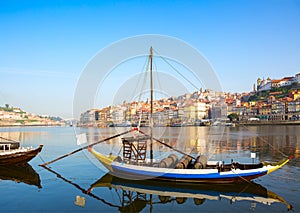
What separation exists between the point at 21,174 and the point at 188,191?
1041 cm

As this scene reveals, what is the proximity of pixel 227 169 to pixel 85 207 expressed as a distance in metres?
6.80

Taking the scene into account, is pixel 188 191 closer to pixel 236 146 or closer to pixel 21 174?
pixel 21 174

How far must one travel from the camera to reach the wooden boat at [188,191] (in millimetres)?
11601

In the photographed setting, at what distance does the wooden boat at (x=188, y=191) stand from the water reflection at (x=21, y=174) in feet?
12.1

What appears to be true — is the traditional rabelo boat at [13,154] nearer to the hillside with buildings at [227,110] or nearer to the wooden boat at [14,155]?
the wooden boat at [14,155]

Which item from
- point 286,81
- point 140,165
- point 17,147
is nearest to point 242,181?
point 140,165

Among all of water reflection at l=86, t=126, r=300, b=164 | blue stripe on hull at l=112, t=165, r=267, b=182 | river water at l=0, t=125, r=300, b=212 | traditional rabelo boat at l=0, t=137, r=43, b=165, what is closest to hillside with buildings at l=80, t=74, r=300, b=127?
water reflection at l=86, t=126, r=300, b=164

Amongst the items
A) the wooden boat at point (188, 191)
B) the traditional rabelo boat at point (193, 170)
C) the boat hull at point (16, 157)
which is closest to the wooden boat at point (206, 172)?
the traditional rabelo boat at point (193, 170)

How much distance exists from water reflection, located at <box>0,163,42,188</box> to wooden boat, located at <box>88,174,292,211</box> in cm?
369

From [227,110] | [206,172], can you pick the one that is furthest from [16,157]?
[227,110]

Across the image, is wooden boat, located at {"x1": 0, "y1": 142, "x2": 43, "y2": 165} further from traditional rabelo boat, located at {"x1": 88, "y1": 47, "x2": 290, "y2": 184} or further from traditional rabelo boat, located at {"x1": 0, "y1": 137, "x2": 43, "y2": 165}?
traditional rabelo boat, located at {"x1": 88, "y1": 47, "x2": 290, "y2": 184}

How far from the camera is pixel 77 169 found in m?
18.4

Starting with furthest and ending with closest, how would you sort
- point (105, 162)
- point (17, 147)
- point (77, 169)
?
1. point (17, 147)
2. point (77, 169)
3. point (105, 162)

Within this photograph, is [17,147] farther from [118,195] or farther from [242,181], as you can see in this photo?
[242,181]
